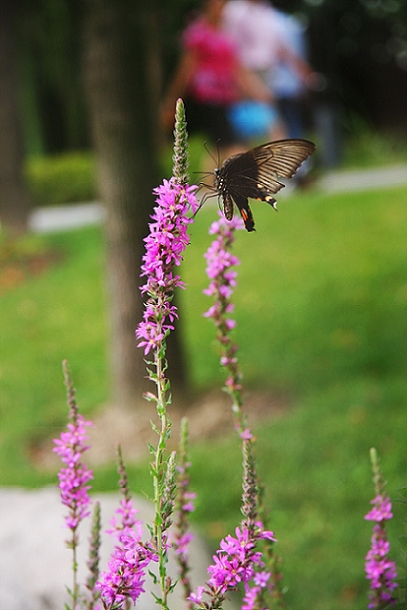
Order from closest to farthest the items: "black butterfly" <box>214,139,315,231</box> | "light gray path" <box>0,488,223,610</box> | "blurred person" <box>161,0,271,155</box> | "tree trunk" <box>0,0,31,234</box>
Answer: "black butterfly" <box>214,139,315,231</box> < "light gray path" <box>0,488,223,610</box> < "tree trunk" <box>0,0,31,234</box> < "blurred person" <box>161,0,271,155</box>

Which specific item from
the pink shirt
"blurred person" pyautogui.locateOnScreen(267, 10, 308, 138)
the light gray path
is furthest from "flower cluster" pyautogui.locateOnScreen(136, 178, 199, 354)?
"blurred person" pyautogui.locateOnScreen(267, 10, 308, 138)

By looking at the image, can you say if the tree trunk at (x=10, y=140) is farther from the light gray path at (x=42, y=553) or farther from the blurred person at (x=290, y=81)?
the light gray path at (x=42, y=553)

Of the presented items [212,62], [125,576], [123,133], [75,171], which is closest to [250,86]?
[212,62]

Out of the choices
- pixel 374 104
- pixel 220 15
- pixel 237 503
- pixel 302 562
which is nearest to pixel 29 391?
pixel 237 503

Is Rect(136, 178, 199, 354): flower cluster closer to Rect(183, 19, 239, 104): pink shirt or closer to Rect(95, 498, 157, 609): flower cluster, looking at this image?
Rect(95, 498, 157, 609): flower cluster

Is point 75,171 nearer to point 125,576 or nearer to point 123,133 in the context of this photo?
point 123,133

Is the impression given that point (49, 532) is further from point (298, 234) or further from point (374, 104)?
point (374, 104)
